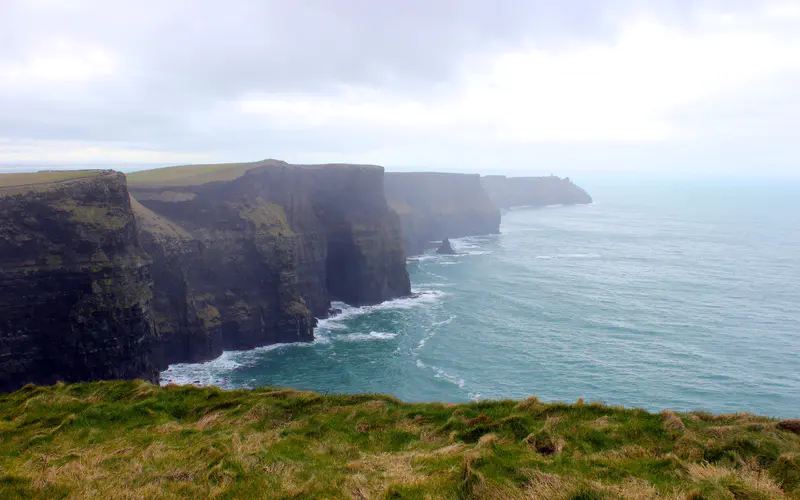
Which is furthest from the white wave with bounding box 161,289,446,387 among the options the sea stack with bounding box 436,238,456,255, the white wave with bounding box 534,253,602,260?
the white wave with bounding box 534,253,602,260

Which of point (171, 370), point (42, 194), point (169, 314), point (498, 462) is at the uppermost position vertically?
point (42, 194)

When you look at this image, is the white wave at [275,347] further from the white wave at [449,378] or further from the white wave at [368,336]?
the white wave at [449,378]

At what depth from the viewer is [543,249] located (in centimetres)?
12275

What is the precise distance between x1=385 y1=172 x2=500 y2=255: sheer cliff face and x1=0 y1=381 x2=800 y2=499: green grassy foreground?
4012 inches

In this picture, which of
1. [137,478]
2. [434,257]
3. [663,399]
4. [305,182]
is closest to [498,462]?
[137,478]

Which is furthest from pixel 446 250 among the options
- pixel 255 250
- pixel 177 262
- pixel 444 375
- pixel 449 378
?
pixel 177 262

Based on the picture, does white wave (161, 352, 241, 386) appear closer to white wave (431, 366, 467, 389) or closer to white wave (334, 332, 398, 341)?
white wave (334, 332, 398, 341)

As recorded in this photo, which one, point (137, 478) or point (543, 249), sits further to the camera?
point (543, 249)

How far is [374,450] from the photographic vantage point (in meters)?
16.5

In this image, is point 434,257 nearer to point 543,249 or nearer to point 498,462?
point 543,249

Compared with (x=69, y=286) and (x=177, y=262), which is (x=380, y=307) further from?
(x=69, y=286)

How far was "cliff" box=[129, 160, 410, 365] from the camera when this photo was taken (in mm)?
55281

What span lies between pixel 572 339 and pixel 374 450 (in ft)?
156

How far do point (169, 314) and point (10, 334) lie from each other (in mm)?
15718
